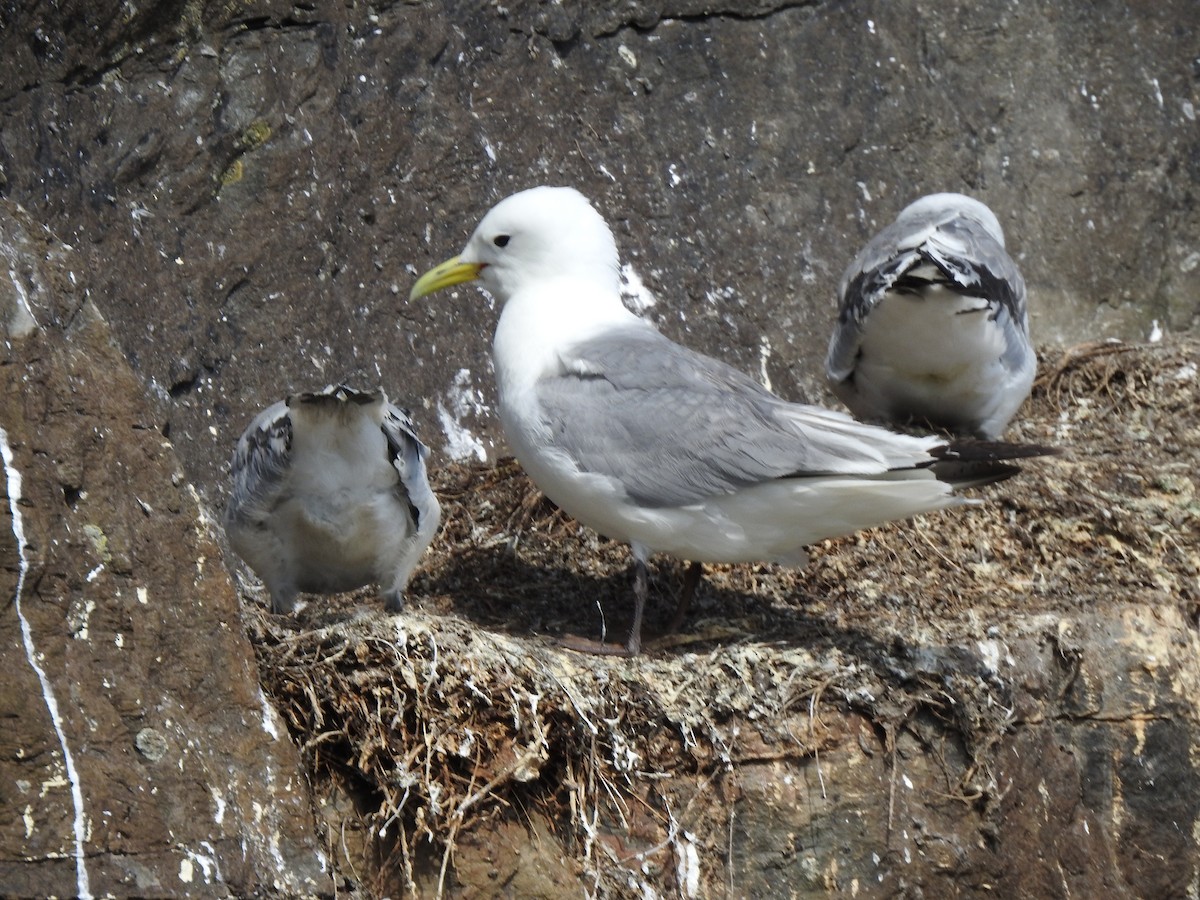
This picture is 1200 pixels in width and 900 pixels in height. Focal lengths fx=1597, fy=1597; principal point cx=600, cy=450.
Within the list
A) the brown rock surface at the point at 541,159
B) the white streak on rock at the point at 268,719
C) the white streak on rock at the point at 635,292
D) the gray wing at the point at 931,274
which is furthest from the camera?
the white streak on rock at the point at 635,292

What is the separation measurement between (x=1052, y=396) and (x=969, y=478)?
304 centimetres

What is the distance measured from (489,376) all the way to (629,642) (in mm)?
2300

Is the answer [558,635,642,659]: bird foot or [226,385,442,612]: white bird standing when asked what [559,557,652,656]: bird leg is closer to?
[558,635,642,659]: bird foot

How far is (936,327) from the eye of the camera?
639 cm

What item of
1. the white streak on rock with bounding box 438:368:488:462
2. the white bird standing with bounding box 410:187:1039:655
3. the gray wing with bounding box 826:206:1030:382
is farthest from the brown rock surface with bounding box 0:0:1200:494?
the white bird standing with bounding box 410:187:1039:655

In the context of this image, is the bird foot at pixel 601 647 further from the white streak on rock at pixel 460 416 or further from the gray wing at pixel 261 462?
the white streak on rock at pixel 460 416

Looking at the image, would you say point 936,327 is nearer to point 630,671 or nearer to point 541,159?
point 541,159

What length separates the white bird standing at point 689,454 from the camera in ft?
15.5

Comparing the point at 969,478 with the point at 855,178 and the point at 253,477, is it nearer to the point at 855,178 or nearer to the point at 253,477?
the point at 253,477

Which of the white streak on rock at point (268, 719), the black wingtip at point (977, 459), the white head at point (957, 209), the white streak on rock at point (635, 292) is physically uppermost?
the white head at point (957, 209)

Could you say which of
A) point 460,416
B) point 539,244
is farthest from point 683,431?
point 460,416

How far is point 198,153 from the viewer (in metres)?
6.58

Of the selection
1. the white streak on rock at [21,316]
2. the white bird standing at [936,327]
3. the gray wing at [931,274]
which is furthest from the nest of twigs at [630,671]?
the white streak on rock at [21,316]

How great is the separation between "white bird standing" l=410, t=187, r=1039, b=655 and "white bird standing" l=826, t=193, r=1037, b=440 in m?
1.30
